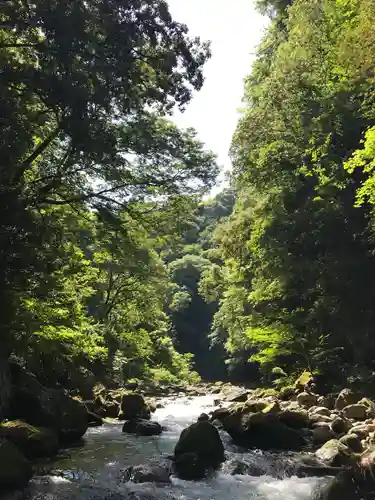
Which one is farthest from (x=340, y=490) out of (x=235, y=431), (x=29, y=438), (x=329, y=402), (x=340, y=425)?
(x=329, y=402)

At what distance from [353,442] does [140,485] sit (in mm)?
4123

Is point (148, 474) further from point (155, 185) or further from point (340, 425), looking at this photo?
point (155, 185)

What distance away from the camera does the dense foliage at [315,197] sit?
14.9 metres

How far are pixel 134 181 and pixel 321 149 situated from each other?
658 centimetres

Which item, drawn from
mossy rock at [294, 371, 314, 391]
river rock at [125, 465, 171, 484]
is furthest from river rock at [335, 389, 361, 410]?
river rock at [125, 465, 171, 484]

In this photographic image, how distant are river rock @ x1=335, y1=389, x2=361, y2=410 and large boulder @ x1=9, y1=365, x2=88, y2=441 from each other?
6.90 metres

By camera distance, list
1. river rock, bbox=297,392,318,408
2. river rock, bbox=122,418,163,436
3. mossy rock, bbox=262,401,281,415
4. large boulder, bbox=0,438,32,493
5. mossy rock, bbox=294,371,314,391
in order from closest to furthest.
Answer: large boulder, bbox=0,438,32,493, mossy rock, bbox=262,401,281,415, river rock, bbox=122,418,163,436, river rock, bbox=297,392,318,408, mossy rock, bbox=294,371,314,391

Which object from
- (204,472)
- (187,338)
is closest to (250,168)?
(204,472)

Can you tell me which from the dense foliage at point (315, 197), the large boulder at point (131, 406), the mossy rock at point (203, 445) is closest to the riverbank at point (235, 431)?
the large boulder at point (131, 406)

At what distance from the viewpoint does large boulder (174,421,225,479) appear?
8.54 metres

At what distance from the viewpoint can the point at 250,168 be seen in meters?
19.4

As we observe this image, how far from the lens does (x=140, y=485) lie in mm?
7891

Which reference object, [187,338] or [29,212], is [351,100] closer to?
[29,212]

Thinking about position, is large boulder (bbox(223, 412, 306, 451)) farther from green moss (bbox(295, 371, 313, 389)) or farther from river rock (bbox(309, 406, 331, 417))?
green moss (bbox(295, 371, 313, 389))
